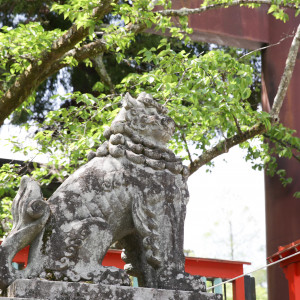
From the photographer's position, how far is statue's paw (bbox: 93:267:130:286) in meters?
2.76

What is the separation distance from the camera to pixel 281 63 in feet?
29.8

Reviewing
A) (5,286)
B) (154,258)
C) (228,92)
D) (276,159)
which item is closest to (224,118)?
(228,92)

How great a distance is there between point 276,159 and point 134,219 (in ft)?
21.1

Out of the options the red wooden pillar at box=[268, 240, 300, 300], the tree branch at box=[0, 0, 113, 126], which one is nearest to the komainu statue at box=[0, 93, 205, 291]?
the tree branch at box=[0, 0, 113, 126]

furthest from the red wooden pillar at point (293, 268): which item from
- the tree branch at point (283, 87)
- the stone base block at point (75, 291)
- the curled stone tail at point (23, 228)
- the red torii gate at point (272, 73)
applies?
the curled stone tail at point (23, 228)

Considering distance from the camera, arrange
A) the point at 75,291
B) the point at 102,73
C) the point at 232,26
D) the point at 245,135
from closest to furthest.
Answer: the point at 75,291 < the point at 245,135 < the point at 102,73 < the point at 232,26

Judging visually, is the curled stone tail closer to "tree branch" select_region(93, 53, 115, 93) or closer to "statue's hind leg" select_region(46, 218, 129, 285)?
"statue's hind leg" select_region(46, 218, 129, 285)

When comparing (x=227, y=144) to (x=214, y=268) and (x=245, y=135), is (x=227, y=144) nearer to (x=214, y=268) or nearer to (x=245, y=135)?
(x=245, y=135)

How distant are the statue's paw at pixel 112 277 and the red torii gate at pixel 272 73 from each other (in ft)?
20.5

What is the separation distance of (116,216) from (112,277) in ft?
1.03

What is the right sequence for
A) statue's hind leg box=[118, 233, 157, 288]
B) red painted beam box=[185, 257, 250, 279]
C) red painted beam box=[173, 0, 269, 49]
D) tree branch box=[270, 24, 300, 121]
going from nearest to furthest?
statue's hind leg box=[118, 233, 157, 288], red painted beam box=[185, 257, 250, 279], tree branch box=[270, 24, 300, 121], red painted beam box=[173, 0, 269, 49]

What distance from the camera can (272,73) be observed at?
9195 millimetres

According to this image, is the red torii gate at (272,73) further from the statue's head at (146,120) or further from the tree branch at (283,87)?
the statue's head at (146,120)

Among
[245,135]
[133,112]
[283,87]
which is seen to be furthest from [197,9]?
[133,112]
